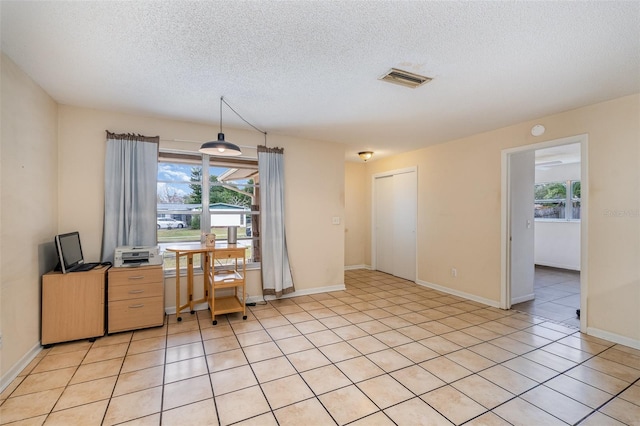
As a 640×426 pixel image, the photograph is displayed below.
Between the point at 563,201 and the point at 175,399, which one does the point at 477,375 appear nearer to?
→ the point at 175,399

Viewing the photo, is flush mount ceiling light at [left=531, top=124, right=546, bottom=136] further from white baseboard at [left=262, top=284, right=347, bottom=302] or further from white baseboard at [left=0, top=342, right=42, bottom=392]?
white baseboard at [left=0, top=342, right=42, bottom=392]

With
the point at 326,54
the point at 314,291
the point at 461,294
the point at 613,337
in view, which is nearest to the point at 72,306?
the point at 314,291

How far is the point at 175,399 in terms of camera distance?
2.03m

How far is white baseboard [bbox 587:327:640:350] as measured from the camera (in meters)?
2.83

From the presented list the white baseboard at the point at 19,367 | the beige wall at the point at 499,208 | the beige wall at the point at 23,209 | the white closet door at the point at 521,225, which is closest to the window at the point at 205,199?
the beige wall at the point at 23,209

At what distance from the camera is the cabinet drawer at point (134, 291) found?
10.1ft

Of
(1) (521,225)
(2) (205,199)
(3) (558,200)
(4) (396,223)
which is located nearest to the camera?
(2) (205,199)

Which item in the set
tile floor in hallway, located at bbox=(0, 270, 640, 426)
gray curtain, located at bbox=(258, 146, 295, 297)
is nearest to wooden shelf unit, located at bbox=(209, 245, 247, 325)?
tile floor in hallway, located at bbox=(0, 270, 640, 426)

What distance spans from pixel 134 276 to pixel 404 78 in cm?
349

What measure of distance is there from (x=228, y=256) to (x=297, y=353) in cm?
139

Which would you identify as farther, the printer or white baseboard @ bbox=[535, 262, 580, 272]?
white baseboard @ bbox=[535, 262, 580, 272]

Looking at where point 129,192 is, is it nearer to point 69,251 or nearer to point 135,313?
point 69,251

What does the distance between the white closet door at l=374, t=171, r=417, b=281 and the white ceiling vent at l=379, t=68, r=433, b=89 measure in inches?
118

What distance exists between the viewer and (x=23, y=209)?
8.23ft
